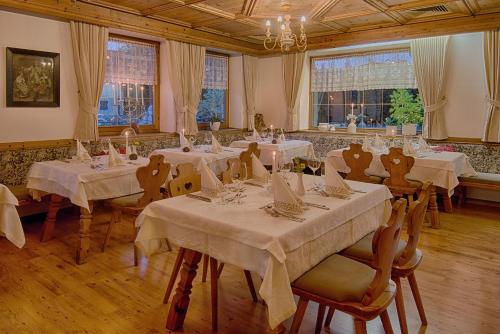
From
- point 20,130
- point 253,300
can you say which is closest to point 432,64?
point 253,300

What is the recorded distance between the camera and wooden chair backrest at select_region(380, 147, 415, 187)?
174 inches

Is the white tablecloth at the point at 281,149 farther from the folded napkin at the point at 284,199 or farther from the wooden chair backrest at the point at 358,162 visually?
the folded napkin at the point at 284,199

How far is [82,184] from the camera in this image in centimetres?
356

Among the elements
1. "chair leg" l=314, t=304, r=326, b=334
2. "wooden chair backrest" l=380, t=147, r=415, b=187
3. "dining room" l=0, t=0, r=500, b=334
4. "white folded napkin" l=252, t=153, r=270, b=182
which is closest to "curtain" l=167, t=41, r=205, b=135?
"dining room" l=0, t=0, r=500, b=334

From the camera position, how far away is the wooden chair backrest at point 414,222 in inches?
83.9

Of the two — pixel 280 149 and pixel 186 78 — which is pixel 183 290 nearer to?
pixel 280 149

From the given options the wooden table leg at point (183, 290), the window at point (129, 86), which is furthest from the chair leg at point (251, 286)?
the window at point (129, 86)

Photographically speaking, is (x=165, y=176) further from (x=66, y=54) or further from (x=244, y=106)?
(x=244, y=106)

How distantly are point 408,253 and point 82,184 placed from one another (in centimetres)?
276

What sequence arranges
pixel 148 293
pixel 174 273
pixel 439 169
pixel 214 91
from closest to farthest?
1. pixel 174 273
2. pixel 148 293
3. pixel 439 169
4. pixel 214 91

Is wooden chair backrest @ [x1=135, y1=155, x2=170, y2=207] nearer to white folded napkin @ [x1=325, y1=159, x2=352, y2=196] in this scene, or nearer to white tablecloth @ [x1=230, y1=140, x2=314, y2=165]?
white folded napkin @ [x1=325, y1=159, x2=352, y2=196]

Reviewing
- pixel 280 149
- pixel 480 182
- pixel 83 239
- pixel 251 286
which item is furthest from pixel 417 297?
pixel 280 149

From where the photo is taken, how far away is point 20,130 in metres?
4.70

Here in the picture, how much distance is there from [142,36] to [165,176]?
328 cm
